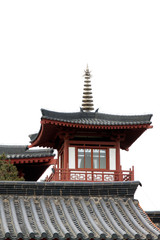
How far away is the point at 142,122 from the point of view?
36.2 meters

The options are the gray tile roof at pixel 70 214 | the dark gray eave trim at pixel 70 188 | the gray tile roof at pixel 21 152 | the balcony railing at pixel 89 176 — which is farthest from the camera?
the gray tile roof at pixel 21 152

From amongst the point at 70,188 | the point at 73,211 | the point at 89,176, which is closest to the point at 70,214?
the point at 73,211

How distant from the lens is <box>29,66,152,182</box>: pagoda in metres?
35.8

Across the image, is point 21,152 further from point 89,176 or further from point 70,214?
point 70,214

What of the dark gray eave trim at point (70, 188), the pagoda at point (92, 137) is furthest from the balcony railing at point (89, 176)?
the dark gray eave trim at point (70, 188)

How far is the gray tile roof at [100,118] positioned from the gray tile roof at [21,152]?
8.95 ft

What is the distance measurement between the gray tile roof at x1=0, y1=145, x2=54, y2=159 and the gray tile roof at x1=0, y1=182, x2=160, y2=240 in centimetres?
1428

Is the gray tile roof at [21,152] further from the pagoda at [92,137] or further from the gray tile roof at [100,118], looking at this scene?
Answer: the gray tile roof at [100,118]

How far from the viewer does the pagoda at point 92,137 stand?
35812 mm

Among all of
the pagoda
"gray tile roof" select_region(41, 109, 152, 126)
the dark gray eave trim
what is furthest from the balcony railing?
Result: the dark gray eave trim

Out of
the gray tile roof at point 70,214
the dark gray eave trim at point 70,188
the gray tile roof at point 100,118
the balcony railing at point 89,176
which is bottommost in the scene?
the gray tile roof at point 70,214

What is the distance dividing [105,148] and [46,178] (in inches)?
135

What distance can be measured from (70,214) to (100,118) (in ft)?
49.4

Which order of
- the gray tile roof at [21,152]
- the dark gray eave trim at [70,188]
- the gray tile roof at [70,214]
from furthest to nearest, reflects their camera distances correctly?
1. the gray tile roof at [21,152]
2. the dark gray eave trim at [70,188]
3. the gray tile roof at [70,214]
